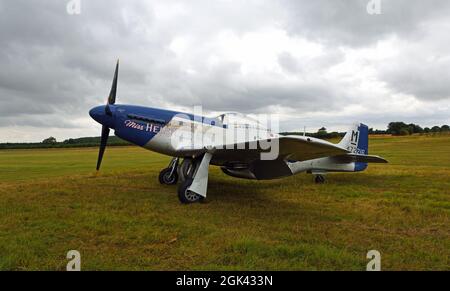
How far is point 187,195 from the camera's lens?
23.0 feet

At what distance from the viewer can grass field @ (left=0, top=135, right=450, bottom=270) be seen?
376cm

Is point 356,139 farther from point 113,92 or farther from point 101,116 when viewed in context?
point 101,116

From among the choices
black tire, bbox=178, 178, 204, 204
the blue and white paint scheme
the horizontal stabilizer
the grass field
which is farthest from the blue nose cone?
the horizontal stabilizer

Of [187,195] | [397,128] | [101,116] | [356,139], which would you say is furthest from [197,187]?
[397,128]

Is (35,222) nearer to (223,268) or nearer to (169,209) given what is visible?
(169,209)

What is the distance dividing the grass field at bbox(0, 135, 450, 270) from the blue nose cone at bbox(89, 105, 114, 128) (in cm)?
182

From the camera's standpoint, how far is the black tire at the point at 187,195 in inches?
273

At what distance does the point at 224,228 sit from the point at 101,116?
4726 millimetres

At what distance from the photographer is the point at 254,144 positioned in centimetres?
624

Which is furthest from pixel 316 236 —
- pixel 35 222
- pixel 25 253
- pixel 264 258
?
pixel 35 222

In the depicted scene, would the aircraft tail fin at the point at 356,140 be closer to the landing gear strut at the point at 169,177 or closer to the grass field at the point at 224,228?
the grass field at the point at 224,228

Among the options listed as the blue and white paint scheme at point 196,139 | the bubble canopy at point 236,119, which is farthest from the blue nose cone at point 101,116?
the bubble canopy at point 236,119

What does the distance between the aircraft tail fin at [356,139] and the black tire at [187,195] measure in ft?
22.7

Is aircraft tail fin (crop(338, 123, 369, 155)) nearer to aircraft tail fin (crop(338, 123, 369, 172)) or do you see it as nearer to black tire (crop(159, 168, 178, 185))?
aircraft tail fin (crop(338, 123, 369, 172))
